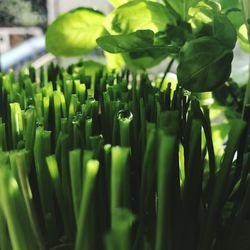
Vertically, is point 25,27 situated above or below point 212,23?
below

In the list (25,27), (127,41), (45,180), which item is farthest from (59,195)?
(25,27)

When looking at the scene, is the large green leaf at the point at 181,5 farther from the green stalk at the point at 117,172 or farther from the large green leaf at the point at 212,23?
the green stalk at the point at 117,172

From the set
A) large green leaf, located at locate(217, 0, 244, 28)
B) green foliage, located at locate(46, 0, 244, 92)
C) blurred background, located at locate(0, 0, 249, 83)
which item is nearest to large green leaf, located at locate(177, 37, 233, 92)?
green foliage, located at locate(46, 0, 244, 92)

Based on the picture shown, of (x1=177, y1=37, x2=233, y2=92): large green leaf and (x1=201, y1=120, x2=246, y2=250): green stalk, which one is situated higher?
(x1=177, y1=37, x2=233, y2=92): large green leaf

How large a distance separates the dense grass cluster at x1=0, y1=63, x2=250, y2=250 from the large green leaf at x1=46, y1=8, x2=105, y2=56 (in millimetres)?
207

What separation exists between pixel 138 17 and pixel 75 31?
4.5 inches

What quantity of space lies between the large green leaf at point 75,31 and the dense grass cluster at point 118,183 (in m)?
0.21

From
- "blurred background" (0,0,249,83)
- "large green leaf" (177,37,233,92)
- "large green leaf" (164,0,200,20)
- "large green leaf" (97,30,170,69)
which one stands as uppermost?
"large green leaf" (164,0,200,20)

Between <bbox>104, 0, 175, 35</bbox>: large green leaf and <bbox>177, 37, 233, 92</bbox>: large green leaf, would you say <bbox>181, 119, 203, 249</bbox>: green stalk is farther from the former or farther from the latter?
<bbox>104, 0, 175, 35</bbox>: large green leaf

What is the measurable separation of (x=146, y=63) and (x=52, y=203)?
250 mm

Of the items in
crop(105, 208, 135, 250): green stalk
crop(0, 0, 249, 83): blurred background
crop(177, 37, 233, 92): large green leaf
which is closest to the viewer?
crop(105, 208, 135, 250): green stalk

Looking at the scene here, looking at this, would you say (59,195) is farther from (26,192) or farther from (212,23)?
(212,23)

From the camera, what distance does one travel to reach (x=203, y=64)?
0.96 ft

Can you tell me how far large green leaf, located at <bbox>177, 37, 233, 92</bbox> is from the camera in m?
0.29
